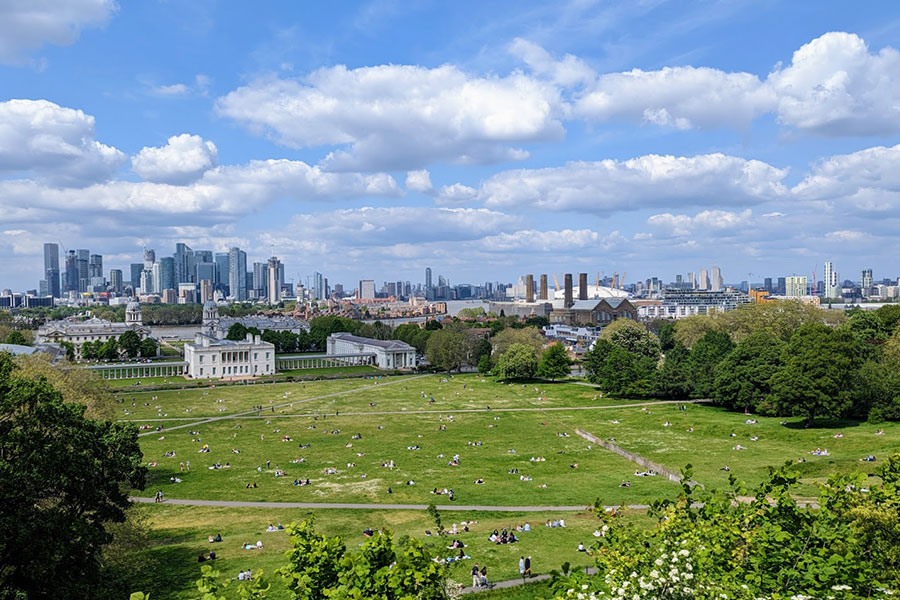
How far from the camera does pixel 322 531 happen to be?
3275 cm

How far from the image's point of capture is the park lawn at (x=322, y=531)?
27.4 meters

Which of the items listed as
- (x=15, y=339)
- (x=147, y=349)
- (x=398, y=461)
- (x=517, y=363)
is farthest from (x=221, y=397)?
(x=15, y=339)

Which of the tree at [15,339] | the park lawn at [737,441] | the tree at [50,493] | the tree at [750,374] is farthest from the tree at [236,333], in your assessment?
the tree at [50,493]

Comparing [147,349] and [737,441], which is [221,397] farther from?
[737,441]

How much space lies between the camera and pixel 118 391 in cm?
8906

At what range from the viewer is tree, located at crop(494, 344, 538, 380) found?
92.3 metres

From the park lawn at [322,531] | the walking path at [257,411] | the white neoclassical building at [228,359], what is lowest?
A: the walking path at [257,411]

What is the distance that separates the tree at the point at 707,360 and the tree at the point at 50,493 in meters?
59.1

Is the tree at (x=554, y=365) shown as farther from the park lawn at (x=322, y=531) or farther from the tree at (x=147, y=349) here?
the tree at (x=147, y=349)

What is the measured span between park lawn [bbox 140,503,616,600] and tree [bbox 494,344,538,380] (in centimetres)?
5726

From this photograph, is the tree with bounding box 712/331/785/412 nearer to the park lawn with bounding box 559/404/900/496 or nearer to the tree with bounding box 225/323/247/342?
the park lawn with bounding box 559/404/900/496

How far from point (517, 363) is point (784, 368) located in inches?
1563

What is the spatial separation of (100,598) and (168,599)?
4.36m

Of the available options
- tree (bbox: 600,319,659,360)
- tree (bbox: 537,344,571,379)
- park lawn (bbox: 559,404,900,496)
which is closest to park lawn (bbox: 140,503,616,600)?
park lawn (bbox: 559,404,900,496)
